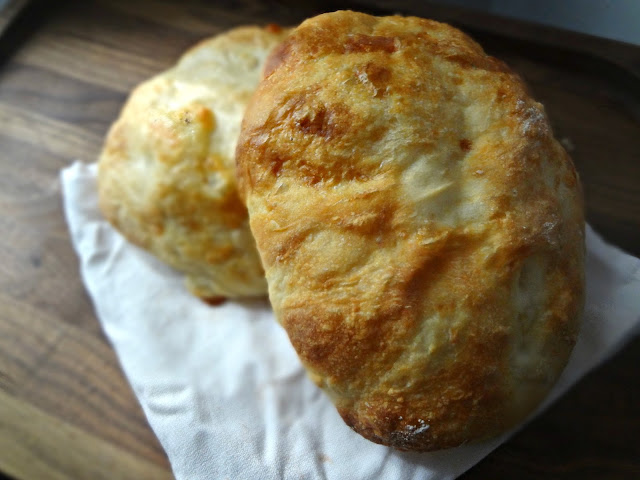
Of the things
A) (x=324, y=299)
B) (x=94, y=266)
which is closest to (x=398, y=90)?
(x=324, y=299)

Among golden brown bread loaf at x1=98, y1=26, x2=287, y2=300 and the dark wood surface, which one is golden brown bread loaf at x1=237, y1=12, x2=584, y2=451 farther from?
golden brown bread loaf at x1=98, y1=26, x2=287, y2=300

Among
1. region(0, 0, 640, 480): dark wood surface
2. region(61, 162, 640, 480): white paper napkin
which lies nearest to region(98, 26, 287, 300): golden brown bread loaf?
region(61, 162, 640, 480): white paper napkin

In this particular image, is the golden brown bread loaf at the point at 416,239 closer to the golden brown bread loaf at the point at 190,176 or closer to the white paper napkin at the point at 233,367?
the white paper napkin at the point at 233,367

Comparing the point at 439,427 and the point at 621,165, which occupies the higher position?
the point at 621,165

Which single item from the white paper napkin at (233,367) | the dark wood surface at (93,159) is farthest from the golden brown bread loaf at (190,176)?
the dark wood surface at (93,159)

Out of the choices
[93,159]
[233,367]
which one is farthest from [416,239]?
[93,159]

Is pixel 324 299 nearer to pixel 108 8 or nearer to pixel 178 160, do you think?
pixel 178 160

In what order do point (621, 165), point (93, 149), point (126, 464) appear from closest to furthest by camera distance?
point (621, 165) → point (126, 464) → point (93, 149)
